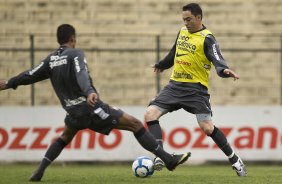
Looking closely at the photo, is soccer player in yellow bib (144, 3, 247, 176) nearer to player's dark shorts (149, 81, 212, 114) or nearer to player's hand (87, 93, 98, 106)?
player's dark shorts (149, 81, 212, 114)

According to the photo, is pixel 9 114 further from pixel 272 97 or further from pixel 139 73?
pixel 272 97

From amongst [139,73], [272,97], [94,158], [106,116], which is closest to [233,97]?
[272,97]

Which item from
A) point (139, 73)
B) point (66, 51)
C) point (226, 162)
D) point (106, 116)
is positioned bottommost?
point (226, 162)

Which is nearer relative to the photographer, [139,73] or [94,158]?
[94,158]

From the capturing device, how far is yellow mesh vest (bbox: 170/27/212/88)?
11320 mm

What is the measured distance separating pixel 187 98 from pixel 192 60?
510mm

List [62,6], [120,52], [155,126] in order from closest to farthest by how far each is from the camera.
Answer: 1. [155,126]
2. [120,52]
3. [62,6]

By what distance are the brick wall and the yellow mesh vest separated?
7.09 m

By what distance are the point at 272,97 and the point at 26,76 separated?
10173 mm

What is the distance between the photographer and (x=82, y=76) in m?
9.88

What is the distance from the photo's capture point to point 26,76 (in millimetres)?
10398

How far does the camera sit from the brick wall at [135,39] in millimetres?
18812

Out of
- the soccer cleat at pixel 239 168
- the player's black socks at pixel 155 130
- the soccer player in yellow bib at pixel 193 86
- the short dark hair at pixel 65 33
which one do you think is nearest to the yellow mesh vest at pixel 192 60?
the soccer player in yellow bib at pixel 193 86

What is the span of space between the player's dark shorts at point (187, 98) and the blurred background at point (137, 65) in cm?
541
